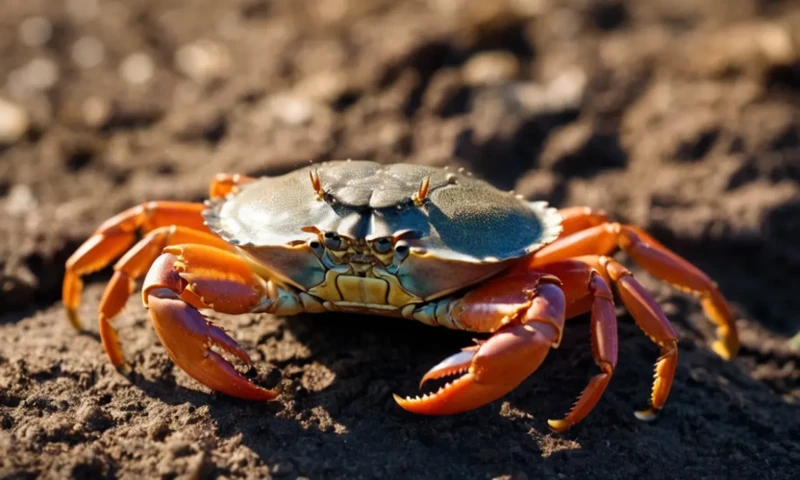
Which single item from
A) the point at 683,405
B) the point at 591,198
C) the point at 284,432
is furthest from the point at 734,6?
the point at 284,432

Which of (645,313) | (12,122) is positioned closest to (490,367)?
(645,313)

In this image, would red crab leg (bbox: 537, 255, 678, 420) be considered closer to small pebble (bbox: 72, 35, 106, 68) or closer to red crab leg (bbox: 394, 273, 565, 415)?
red crab leg (bbox: 394, 273, 565, 415)

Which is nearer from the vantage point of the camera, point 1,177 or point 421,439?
point 421,439

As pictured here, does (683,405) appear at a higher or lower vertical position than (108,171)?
lower

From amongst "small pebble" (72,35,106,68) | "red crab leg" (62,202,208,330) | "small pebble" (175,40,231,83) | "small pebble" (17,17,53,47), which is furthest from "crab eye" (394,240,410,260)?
"small pebble" (17,17,53,47)

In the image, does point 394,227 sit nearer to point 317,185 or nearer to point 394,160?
point 317,185

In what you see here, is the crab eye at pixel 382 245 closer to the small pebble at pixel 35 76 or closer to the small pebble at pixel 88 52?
the small pebble at pixel 35 76

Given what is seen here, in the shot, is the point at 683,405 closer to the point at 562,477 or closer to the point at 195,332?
the point at 562,477
